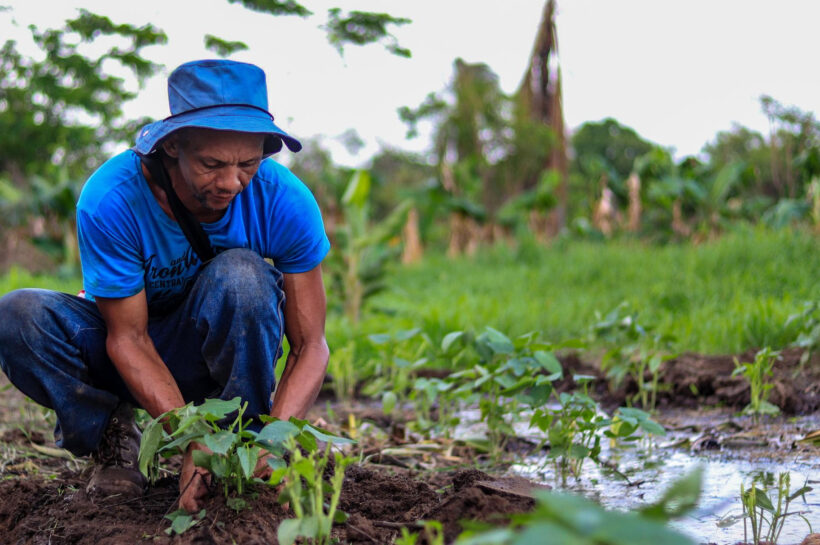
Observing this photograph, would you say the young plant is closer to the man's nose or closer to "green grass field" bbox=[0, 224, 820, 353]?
the man's nose

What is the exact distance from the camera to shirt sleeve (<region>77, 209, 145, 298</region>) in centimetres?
185

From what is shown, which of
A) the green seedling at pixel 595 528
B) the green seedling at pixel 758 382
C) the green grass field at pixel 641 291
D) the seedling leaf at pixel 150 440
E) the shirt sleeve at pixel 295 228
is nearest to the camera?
the green seedling at pixel 595 528

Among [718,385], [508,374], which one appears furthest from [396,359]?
[718,385]

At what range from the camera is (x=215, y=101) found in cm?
182

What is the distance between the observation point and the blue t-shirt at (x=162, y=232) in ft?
6.11

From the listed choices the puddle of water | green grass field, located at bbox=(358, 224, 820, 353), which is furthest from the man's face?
green grass field, located at bbox=(358, 224, 820, 353)

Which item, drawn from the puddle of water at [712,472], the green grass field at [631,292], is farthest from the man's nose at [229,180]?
the green grass field at [631,292]

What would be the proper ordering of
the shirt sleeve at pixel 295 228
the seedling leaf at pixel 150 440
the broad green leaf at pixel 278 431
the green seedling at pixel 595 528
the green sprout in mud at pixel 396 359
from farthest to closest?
the green sprout in mud at pixel 396 359 → the shirt sleeve at pixel 295 228 → the seedling leaf at pixel 150 440 → the broad green leaf at pixel 278 431 → the green seedling at pixel 595 528

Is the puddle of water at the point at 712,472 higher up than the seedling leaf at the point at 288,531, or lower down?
lower down

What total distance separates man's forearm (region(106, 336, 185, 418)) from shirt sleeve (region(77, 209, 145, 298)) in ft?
0.43

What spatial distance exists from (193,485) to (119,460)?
47cm

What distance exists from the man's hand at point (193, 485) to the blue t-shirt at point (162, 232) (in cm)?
43

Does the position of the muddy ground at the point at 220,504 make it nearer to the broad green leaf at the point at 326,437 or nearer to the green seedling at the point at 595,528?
the broad green leaf at the point at 326,437

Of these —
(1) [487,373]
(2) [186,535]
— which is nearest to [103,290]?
(2) [186,535]
